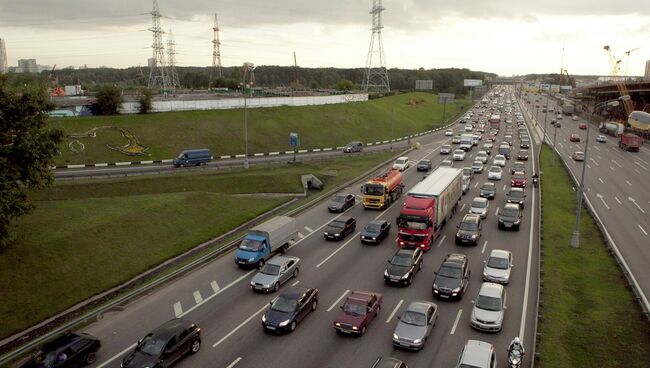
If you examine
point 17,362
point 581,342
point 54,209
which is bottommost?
point 17,362

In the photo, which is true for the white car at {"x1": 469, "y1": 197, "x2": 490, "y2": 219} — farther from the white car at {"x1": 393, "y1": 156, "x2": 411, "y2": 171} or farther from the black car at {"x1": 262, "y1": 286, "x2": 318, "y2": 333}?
the black car at {"x1": 262, "y1": 286, "x2": 318, "y2": 333}

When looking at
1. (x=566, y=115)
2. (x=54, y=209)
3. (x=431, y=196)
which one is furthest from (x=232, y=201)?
(x=566, y=115)

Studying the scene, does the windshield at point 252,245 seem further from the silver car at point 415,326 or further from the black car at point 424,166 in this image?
the black car at point 424,166

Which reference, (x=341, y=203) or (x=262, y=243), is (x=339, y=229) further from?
(x=341, y=203)

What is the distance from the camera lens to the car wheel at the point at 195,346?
2167 cm

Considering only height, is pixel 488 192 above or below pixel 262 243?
above

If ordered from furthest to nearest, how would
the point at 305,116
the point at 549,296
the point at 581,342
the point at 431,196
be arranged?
the point at 305,116 < the point at 431,196 < the point at 549,296 < the point at 581,342

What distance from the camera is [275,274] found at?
28828 mm

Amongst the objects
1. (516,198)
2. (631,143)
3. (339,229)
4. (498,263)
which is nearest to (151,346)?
(339,229)

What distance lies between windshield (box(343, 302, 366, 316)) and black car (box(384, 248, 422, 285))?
18.6 ft

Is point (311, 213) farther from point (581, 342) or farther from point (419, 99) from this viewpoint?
point (419, 99)

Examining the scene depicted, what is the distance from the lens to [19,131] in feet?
88.6

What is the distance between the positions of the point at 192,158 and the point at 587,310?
165ft

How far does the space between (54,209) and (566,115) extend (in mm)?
175217
